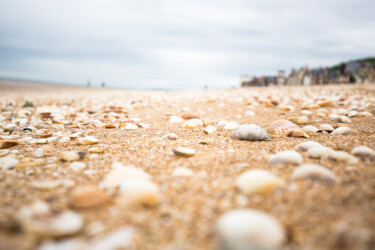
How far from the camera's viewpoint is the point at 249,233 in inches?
32.3

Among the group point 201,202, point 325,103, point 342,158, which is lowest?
point 201,202

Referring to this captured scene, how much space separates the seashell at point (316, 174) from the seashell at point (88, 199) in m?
1.08

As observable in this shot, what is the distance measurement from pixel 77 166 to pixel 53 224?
0.78 m

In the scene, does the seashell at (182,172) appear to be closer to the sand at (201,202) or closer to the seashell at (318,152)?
the sand at (201,202)

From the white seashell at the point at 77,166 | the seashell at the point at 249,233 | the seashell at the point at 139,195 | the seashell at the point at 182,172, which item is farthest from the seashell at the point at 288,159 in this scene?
the white seashell at the point at 77,166

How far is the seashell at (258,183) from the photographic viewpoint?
1.16 m

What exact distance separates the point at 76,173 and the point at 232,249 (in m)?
1.21

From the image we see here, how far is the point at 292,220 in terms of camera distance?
956mm

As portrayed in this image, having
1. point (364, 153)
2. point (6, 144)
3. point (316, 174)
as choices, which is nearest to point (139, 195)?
point (316, 174)

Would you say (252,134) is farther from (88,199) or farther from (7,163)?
(7,163)

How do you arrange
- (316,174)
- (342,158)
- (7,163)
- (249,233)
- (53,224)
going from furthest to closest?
1. (7,163)
2. (342,158)
3. (316,174)
4. (53,224)
5. (249,233)

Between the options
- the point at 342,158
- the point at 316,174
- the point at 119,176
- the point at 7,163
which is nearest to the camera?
the point at 316,174

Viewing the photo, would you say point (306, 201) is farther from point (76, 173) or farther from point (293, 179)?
point (76, 173)

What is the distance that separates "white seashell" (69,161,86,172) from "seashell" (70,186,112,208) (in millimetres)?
494
